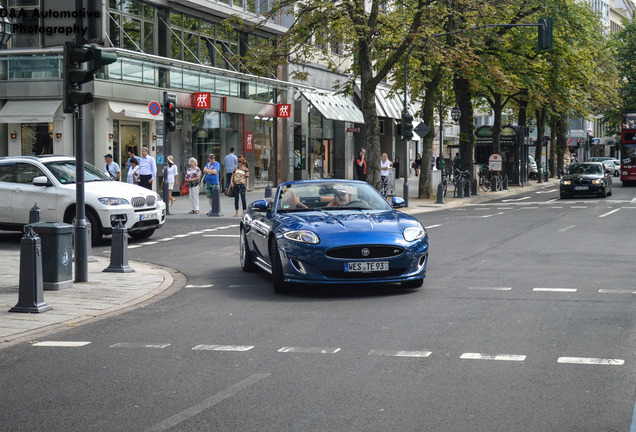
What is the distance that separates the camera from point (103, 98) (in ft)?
108

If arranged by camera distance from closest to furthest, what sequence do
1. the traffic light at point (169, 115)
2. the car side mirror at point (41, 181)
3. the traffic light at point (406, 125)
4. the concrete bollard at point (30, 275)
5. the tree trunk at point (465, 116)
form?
the concrete bollard at point (30, 275), the car side mirror at point (41, 181), the traffic light at point (169, 115), the traffic light at point (406, 125), the tree trunk at point (465, 116)

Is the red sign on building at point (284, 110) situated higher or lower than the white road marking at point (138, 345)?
higher

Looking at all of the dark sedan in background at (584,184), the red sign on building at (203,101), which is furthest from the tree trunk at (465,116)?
the red sign on building at (203,101)

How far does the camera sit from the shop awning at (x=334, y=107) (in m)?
49.3

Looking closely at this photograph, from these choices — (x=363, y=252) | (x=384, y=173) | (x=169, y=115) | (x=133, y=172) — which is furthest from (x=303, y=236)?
(x=384, y=173)

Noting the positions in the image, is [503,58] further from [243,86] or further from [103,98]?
[103,98]

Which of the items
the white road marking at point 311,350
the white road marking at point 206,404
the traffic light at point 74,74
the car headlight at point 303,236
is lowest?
the white road marking at point 206,404

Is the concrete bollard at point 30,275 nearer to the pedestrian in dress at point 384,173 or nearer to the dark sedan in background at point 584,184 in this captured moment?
the pedestrian in dress at point 384,173

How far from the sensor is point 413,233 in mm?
11172

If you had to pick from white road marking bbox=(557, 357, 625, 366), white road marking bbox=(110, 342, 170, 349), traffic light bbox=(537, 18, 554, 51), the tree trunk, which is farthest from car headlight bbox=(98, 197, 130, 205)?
the tree trunk

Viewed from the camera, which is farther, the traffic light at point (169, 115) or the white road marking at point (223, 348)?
the traffic light at point (169, 115)

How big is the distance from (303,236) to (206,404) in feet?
16.9

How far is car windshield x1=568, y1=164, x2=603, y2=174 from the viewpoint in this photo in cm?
3758

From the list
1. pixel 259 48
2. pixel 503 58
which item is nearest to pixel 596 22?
pixel 503 58
